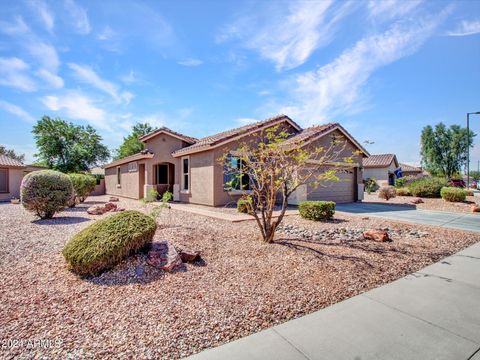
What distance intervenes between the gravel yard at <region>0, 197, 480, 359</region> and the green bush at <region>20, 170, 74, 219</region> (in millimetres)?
2515

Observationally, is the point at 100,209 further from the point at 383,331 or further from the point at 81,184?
the point at 383,331

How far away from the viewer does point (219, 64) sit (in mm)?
11750

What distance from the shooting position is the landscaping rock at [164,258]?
448cm

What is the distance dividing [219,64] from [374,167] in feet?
104

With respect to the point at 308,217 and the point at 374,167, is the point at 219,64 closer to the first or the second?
the point at 308,217

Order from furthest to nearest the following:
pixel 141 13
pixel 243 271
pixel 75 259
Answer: pixel 141 13, pixel 243 271, pixel 75 259

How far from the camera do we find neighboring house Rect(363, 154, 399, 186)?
3500cm

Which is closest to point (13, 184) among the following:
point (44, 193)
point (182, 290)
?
point (44, 193)

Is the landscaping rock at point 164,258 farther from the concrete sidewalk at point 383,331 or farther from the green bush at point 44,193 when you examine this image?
the green bush at point 44,193

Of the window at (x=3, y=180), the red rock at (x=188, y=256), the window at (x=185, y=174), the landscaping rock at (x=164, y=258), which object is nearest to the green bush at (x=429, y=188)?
the window at (x=185, y=174)

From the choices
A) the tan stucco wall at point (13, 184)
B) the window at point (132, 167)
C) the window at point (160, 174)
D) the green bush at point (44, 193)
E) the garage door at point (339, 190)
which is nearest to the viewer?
the green bush at point (44, 193)

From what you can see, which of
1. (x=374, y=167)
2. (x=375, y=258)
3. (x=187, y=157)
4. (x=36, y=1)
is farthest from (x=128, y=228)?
(x=374, y=167)

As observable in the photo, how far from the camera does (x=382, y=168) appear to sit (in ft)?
116

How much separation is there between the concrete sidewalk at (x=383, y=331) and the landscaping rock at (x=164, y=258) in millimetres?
2081
